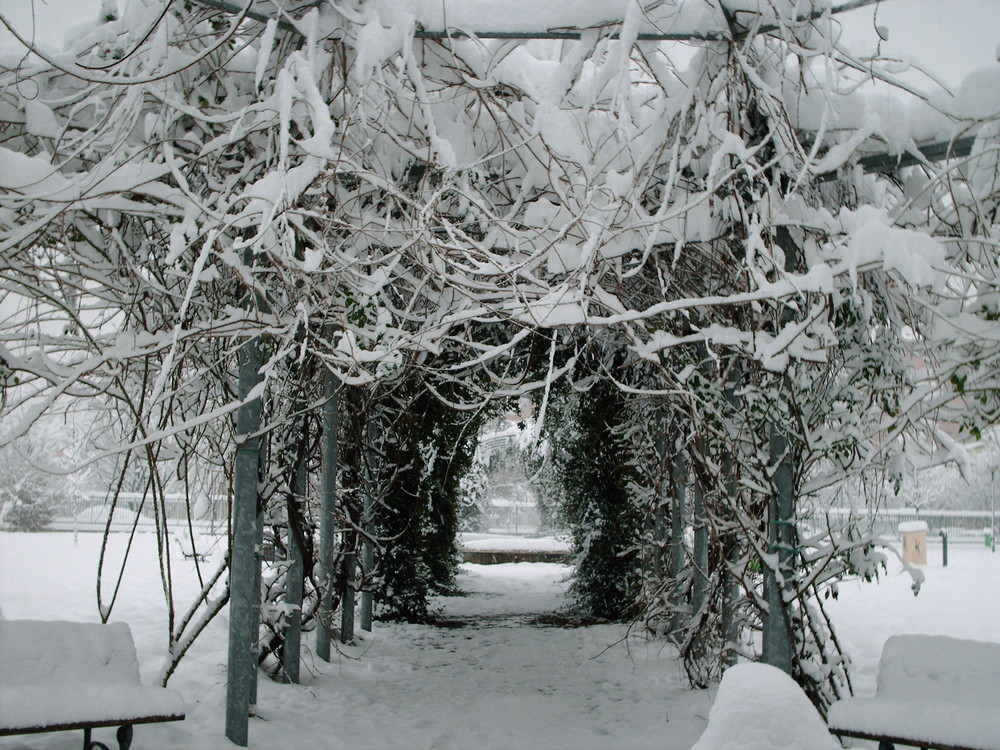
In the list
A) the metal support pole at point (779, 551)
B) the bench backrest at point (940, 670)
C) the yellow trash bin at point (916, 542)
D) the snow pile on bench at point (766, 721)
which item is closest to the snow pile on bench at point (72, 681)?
the snow pile on bench at point (766, 721)

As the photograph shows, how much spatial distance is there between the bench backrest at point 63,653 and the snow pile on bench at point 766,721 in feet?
9.39

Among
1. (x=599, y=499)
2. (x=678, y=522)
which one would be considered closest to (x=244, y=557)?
(x=678, y=522)

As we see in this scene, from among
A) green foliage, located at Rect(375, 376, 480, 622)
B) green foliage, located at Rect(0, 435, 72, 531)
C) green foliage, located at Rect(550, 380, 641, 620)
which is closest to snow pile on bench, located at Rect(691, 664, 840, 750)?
green foliage, located at Rect(375, 376, 480, 622)

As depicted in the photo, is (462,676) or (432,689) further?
(462,676)

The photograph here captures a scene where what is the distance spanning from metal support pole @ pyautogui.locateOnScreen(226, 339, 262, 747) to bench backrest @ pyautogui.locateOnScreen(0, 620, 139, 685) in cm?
45

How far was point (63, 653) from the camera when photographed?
3236 millimetres

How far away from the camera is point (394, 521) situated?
26.1ft

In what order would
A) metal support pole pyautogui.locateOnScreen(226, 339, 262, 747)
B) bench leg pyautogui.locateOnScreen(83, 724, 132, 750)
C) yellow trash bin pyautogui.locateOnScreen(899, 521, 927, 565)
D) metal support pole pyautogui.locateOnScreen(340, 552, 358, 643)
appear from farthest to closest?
yellow trash bin pyautogui.locateOnScreen(899, 521, 927, 565)
metal support pole pyautogui.locateOnScreen(340, 552, 358, 643)
metal support pole pyautogui.locateOnScreen(226, 339, 262, 747)
bench leg pyautogui.locateOnScreen(83, 724, 132, 750)

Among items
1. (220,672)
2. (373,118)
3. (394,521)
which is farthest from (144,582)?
(373,118)

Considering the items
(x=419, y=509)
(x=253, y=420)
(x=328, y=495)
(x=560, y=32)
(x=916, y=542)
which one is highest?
(x=560, y=32)

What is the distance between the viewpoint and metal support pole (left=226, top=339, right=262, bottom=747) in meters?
3.57

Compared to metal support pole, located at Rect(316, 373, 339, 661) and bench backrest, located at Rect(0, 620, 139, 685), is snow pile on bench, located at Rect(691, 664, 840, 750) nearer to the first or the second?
bench backrest, located at Rect(0, 620, 139, 685)

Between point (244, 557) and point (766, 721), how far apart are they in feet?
9.13

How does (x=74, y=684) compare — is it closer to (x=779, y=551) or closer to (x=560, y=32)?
(x=779, y=551)
